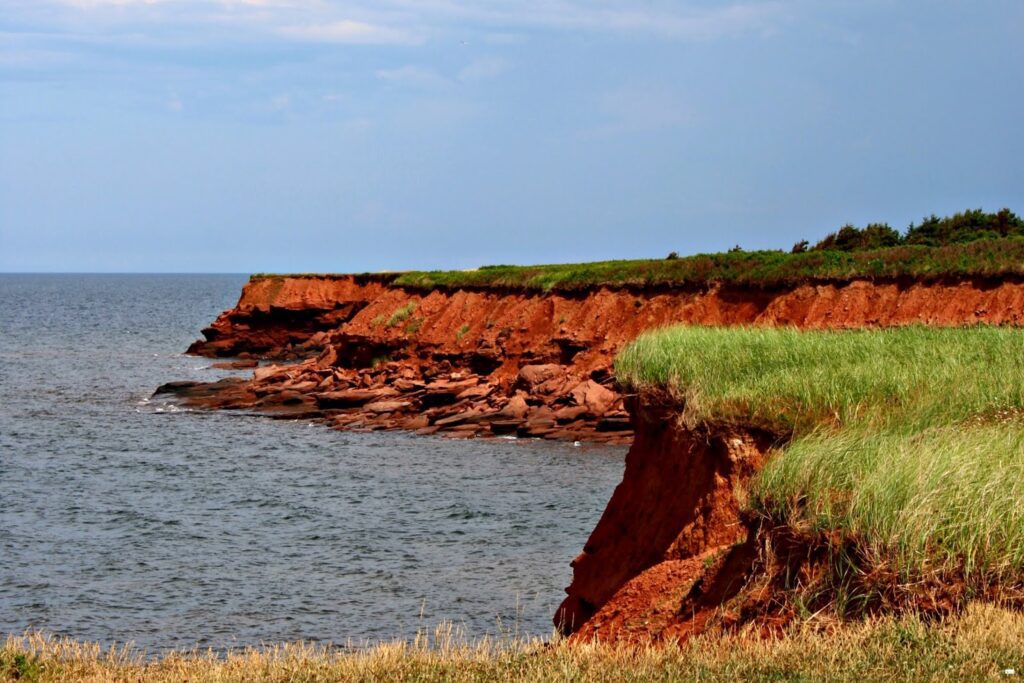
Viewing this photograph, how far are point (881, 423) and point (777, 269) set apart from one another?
3080 cm

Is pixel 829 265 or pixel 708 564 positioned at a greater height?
pixel 829 265

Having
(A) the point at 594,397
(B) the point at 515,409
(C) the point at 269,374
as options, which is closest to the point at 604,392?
(A) the point at 594,397

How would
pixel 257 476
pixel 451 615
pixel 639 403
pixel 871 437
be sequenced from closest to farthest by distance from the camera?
pixel 871 437 < pixel 639 403 < pixel 451 615 < pixel 257 476

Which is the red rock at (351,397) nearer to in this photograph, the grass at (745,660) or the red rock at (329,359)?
the red rock at (329,359)

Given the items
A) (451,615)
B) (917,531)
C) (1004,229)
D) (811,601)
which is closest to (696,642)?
(811,601)

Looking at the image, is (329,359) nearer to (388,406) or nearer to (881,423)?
(388,406)

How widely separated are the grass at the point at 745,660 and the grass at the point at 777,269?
1219 inches

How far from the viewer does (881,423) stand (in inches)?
492

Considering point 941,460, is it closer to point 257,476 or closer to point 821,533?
point 821,533

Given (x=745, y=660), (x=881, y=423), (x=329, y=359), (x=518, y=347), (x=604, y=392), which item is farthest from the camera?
(x=329, y=359)

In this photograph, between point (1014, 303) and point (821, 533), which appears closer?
point (821, 533)

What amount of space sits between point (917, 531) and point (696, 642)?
6.14 ft

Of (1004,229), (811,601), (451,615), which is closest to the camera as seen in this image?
(811,601)

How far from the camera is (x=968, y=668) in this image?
308 inches
